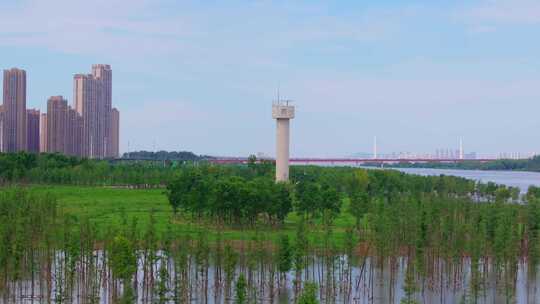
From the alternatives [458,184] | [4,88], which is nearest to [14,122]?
[4,88]

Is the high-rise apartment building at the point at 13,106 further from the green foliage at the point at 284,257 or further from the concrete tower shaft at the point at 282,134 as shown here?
the green foliage at the point at 284,257

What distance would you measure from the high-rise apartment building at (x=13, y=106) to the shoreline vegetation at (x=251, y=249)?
417ft

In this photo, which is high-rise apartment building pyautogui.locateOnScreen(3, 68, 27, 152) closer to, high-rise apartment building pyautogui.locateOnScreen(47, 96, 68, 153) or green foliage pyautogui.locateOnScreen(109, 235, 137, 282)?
high-rise apartment building pyautogui.locateOnScreen(47, 96, 68, 153)

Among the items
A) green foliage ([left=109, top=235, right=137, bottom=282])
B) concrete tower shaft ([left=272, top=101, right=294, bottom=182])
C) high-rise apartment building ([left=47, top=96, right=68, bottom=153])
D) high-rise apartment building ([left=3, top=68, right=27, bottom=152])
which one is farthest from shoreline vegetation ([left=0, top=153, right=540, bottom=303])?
high-rise apartment building ([left=47, top=96, right=68, bottom=153])

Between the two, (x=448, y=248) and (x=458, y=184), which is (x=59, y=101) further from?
(x=448, y=248)

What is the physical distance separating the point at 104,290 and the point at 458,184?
250 ft

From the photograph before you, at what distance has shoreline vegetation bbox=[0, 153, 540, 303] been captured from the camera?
3328 cm

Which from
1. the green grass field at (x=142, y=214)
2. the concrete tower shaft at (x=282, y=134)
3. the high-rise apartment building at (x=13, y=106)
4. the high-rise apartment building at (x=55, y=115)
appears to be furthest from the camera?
the high-rise apartment building at (x=55, y=115)

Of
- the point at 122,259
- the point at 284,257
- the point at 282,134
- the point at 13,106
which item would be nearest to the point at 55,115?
the point at 13,106

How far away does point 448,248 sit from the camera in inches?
1606

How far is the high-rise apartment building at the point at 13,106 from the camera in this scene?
188 m

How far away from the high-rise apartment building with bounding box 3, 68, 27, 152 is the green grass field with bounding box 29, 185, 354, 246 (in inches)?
3861

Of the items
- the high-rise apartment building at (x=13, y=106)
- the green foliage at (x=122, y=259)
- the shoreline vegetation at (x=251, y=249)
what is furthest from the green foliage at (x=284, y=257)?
the high-rise apartment building at (x=13, y=106)

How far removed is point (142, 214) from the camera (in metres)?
68.2
